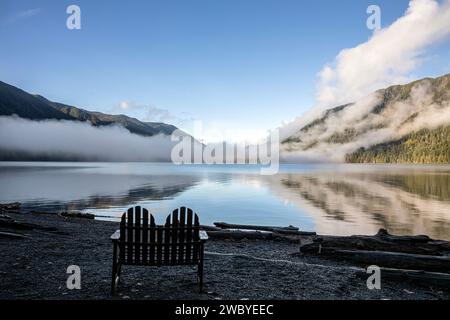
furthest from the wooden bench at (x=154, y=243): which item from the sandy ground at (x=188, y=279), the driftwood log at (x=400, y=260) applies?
the driftwood log at (x=400, y=260)

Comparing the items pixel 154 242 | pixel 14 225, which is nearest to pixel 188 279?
pixel 154 242

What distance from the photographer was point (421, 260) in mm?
10695

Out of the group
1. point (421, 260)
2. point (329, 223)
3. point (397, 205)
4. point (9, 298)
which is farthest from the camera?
point (397, 205)

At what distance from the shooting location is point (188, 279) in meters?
9.27

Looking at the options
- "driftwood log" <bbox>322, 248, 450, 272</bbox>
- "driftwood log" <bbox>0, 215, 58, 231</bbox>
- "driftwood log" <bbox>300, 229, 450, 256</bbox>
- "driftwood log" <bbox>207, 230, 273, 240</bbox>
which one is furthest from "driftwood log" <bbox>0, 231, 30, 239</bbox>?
"driftwood log" <bbox>322, 248, 450, 272</bbox>

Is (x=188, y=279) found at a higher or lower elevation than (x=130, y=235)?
lower

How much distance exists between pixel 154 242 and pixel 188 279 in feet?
6.59

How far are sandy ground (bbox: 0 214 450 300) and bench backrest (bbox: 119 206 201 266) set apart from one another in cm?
77

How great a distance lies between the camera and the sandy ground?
26.1ft

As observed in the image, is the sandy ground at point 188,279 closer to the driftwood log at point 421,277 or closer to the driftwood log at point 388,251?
the driftwood log at point 421,277

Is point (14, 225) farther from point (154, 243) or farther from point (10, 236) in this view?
point (154, 243)

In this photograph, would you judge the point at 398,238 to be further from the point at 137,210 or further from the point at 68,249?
the point at 68,249
